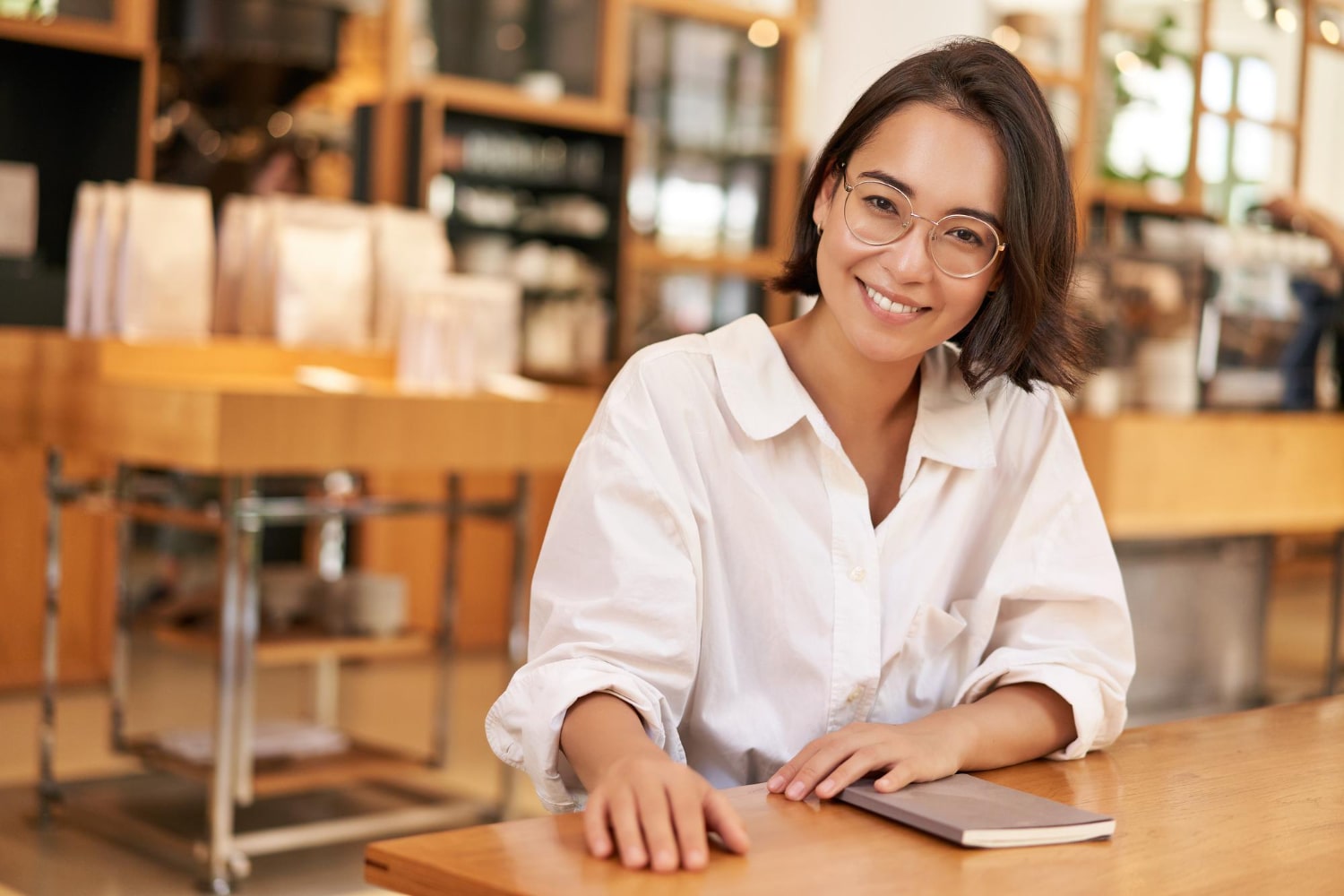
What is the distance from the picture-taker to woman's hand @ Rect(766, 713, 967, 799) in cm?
116

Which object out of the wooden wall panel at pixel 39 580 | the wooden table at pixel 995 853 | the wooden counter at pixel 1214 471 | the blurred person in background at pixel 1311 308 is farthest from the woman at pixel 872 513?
the wooden wall panel at pixel 39 580

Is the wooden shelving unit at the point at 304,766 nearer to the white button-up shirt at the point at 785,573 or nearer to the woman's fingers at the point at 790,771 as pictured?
the white button-up shirt at the point at 785,573

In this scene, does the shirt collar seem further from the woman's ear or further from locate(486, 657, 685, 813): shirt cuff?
locate(486, 657, 685, 813): shirt cuff

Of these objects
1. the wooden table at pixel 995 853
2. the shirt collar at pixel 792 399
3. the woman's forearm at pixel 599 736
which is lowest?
the wooden table at pixel 995 853

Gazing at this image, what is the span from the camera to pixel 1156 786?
1.29 m

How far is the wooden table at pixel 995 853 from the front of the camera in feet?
3.14

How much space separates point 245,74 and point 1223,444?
134 inches

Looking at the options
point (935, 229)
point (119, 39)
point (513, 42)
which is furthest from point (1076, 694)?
point (513, 42)

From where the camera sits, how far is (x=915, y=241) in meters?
1.35

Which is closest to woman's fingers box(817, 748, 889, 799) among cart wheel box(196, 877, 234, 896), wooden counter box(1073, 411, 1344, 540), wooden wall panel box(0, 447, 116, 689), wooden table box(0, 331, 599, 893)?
wooden table box(0, 331, 599, 893)

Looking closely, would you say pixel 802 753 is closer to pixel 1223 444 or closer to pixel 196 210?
pixel 196 210

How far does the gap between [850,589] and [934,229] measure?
1.07 feet

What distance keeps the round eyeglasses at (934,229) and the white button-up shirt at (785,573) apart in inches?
6.1

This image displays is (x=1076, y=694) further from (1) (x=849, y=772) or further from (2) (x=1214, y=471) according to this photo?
(2) (x=1214, y=471)
